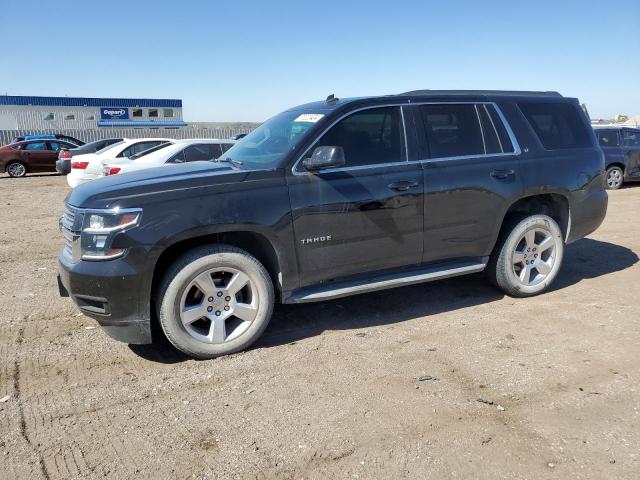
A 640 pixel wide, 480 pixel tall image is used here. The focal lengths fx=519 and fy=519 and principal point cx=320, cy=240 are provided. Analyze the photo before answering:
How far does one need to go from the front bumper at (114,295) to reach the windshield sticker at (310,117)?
6.13 feet

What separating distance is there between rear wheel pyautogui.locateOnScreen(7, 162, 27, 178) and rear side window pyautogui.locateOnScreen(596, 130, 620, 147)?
20.0m

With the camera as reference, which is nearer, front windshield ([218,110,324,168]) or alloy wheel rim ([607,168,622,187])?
front windshield ([218,110,324,168])

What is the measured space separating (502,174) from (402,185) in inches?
44.2

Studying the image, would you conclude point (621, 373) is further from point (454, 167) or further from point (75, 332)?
point (75, 332)

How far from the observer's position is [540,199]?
210 inches

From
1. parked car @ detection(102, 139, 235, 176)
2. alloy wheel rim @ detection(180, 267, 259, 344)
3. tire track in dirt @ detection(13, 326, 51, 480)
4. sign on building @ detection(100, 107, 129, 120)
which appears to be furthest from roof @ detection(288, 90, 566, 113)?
sign on building @ detection(100, 107, 129, 120)

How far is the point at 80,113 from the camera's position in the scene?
48.8 meters

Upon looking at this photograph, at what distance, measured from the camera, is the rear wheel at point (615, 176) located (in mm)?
14112

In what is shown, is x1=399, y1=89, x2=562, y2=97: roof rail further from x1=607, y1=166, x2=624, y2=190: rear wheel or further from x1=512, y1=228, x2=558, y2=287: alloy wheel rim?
x1=607, y1=166, x2=624, y2=190: rear wheel

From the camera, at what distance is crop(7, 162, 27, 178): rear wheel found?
19.9m

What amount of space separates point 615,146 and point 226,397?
1414 cm

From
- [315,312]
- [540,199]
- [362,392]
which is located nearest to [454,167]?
[540,199]

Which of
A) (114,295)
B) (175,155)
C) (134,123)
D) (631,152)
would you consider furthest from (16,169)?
(134,123)

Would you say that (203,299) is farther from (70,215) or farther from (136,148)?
(136,148)
